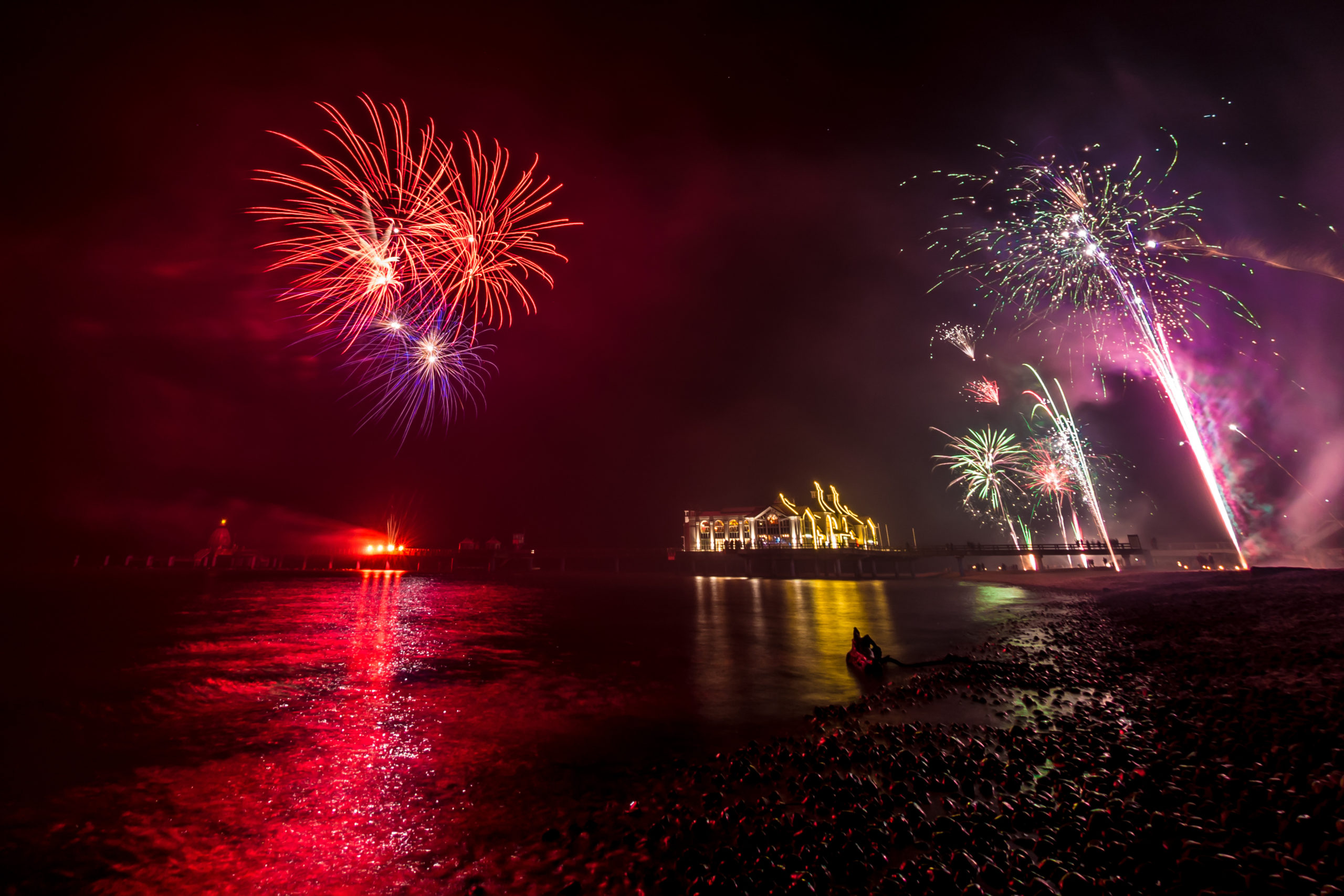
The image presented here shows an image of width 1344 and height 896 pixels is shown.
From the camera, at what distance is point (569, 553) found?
142 metres

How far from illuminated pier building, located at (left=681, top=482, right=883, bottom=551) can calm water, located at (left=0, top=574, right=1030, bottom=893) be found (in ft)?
269

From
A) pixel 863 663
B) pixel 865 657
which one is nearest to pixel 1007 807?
pixel 863 663

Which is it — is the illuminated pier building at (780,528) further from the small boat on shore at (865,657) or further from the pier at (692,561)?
the small boat on shore at (865,657)

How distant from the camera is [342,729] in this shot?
10.4 m

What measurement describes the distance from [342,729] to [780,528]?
347 feet

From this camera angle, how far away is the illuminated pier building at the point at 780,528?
357 feet

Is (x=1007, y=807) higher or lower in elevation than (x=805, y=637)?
higher

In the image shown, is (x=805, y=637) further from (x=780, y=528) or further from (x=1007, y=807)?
(x=780, y=528)

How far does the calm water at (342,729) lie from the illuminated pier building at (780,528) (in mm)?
82122

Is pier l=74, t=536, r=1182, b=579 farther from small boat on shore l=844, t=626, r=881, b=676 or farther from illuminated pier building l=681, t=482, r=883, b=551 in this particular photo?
small boat on shore l=844, t=626, r=881, b=676

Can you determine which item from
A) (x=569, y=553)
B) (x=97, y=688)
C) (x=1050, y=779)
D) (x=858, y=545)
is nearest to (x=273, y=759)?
(x=97, y=688)

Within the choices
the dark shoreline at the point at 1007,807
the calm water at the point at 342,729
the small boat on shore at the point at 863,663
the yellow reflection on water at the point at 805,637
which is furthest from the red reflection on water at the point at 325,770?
the small boat on shore at the point at 863,663

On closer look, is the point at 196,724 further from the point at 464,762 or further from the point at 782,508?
the point at 782,508

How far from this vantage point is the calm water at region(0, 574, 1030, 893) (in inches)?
234
